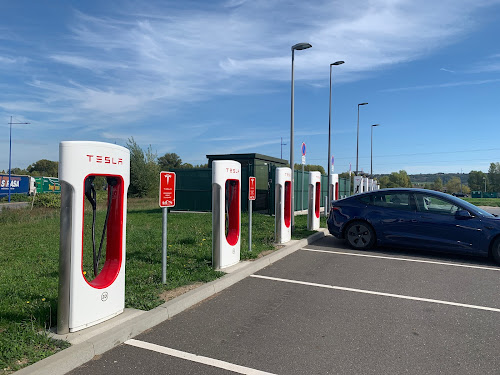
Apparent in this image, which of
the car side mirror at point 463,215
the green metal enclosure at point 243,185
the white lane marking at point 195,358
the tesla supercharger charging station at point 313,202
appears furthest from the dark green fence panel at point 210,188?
the white lane marking at point 195,358

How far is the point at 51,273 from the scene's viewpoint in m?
5.99

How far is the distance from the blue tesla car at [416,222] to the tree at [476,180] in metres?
115

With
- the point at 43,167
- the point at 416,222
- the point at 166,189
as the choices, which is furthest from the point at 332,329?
the point at 43,167

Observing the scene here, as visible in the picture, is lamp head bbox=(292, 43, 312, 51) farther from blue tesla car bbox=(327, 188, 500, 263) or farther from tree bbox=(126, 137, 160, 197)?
tree bbox=(126, 137, 160, 197)

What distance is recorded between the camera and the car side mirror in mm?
7610

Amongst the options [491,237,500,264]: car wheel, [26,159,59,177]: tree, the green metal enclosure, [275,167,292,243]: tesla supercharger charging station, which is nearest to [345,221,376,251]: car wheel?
[275,167,292,243]: tesla supercharger charging station

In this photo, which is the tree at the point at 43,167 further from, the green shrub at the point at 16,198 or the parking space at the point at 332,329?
the parking space at the point at 332,329

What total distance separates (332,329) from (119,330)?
2203 millimetres

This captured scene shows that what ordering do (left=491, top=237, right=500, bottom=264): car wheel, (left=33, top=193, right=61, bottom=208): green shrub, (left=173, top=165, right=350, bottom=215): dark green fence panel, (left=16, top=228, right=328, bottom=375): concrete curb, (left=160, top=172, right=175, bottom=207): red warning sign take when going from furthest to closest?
(left=33, top=193, right=61, bottom=208): green shrub
(left=173, top=165, right=350, bottom=215): dark green fence panel
(left=491, top=237, right=500, bottom=264): car wheel
(left=160, top=172, right=175, bottom=207): red warning sign
(left=16, top=228, right=328, bottom=375): concrete curb

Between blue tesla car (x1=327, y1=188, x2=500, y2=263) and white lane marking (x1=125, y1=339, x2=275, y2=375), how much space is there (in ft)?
A: 19.6

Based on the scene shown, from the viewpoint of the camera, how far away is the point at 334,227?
916 centimetres

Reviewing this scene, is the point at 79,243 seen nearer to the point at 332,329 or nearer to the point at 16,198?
the point at 332,329

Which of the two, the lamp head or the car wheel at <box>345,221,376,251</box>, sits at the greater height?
the lamp head

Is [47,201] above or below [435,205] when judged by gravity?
below
